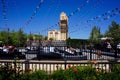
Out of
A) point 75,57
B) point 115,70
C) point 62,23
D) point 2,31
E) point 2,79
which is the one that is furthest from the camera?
point 2,31

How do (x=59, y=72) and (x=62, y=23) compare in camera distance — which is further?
(x=62, y=23)

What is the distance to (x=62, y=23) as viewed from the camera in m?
77.8

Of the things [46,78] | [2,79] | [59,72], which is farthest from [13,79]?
[59,72]

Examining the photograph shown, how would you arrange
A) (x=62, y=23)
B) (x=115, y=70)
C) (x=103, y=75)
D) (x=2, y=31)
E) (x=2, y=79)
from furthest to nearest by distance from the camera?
(x=2, y=31)
(x=62, y=23)
(x=115, y=70)
(x=103, y=75)
(x=2, y=79)

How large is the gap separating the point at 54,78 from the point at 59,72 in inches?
16.6

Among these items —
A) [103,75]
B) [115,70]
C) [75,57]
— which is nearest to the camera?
[103,75]

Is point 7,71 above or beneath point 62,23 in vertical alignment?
beneath

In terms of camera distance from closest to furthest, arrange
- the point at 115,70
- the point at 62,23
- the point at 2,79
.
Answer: the point at 2,79
the point at 115,70
the point at 62,23

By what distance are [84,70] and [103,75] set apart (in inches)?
33.8

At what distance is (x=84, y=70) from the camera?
8414 mm

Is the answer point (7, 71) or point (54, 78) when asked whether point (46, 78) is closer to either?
point (54, 78)

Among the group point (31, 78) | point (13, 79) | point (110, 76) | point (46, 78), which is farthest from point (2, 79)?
point (110, 76)

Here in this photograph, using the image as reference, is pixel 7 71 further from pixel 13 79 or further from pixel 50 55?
pixel 50 55

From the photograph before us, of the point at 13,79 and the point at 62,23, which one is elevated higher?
the point at 62,23
